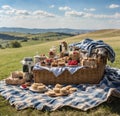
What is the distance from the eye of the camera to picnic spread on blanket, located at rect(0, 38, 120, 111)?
8.62 m

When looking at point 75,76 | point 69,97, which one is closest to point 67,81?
point 75,76

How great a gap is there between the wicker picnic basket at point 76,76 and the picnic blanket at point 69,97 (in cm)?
34

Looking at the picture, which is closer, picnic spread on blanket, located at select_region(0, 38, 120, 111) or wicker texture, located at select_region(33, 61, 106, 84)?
picnic spread on blanket, located at select_region(0, 38, 120, 111)

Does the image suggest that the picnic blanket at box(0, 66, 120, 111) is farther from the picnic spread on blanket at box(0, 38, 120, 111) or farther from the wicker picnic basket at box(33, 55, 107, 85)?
the wicker picnic basket at box(33, 55, 107, 85)

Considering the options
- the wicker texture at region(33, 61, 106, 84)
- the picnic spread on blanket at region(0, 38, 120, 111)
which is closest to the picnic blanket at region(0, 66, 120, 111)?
the picnic spread on blanket at region(0, 38, 120, 111)

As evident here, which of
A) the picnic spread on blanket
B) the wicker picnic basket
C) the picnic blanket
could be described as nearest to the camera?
the picnic blanket

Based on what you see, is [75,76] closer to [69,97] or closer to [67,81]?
[67,81]

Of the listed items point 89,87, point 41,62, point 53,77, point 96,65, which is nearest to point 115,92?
point 89,87

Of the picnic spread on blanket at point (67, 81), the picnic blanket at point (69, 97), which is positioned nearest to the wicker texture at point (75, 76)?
the picnic spread on blanket at point (67, 81)

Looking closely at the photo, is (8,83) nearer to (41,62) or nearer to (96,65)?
(41,62)

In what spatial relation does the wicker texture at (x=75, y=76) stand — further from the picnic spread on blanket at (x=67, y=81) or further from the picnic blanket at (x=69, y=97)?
the picnic blanket at (x=69, y=97)

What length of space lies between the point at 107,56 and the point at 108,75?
69 cm

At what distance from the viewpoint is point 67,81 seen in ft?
35.8

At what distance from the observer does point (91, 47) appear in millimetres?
11180
